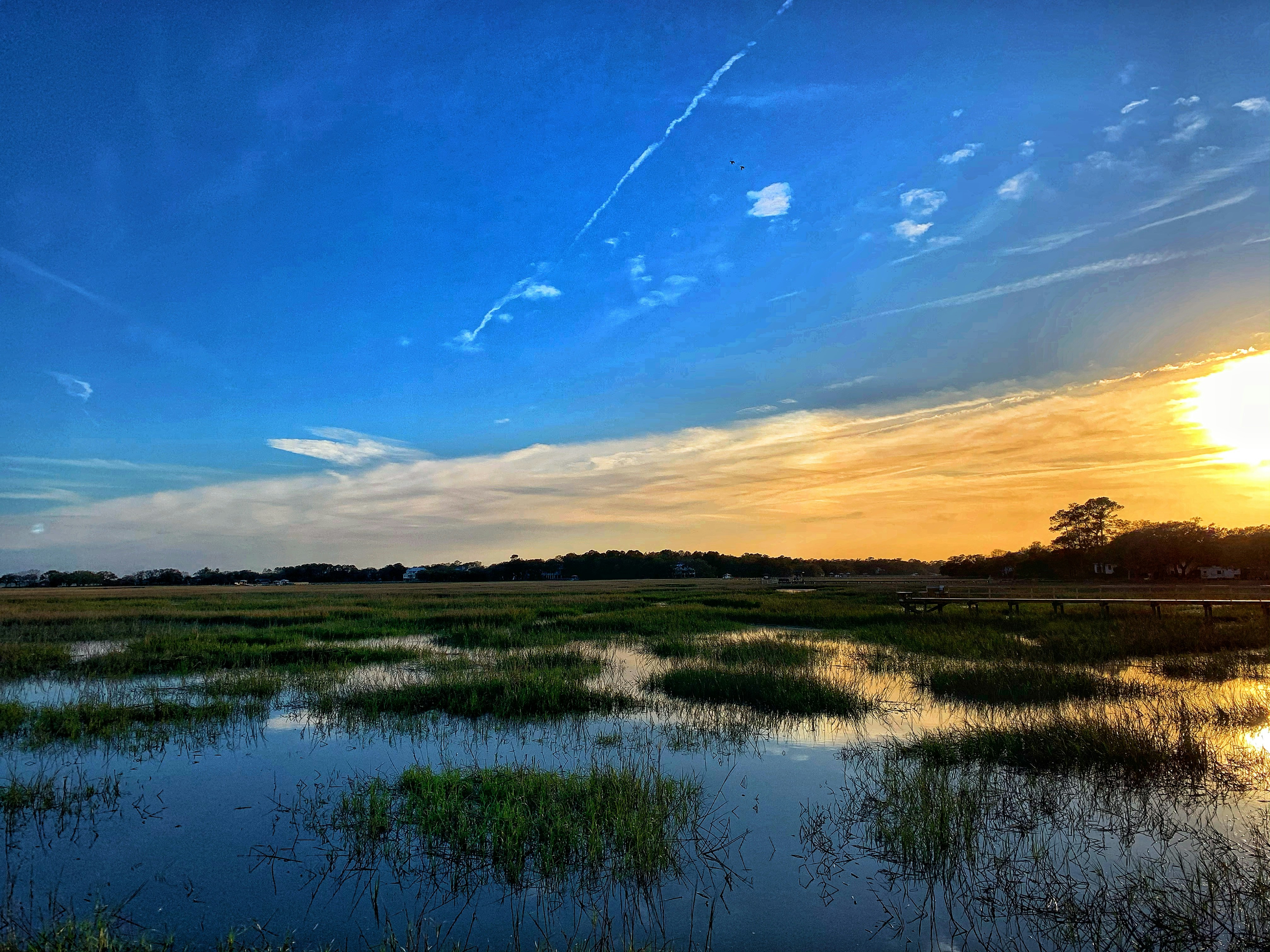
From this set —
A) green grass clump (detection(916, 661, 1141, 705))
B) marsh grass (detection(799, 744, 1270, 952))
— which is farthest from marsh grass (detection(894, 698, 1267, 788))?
green grass clump (detection(916, 661, 1141, 705))

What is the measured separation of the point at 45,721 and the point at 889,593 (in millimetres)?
55285

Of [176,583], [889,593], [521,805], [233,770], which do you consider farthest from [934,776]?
[176,583]

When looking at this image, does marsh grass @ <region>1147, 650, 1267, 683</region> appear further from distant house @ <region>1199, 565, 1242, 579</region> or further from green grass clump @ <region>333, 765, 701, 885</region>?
distant house @ <region>1199, 565, 1242, 579</region>

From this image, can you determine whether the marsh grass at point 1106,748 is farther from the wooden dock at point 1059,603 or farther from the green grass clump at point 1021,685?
the wooden dock at point 1059,603

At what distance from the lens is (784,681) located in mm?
16031

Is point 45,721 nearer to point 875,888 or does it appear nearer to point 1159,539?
point 875,888

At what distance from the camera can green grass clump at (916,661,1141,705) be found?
1539 cm

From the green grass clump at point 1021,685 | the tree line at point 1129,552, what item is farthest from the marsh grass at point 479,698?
the tree line at point 1129,552

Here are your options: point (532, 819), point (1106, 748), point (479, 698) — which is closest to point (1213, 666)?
point (1106, 748)

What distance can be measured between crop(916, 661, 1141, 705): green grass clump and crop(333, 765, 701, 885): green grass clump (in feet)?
32.5

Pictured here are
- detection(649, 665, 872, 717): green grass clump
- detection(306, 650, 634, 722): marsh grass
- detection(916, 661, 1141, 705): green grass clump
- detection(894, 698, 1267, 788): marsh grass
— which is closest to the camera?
detection(894, 698, 1267, 788): marsh grass

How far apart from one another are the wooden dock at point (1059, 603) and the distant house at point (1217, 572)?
41.3 meters

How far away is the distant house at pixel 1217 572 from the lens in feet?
234

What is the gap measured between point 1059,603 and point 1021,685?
2305cm
